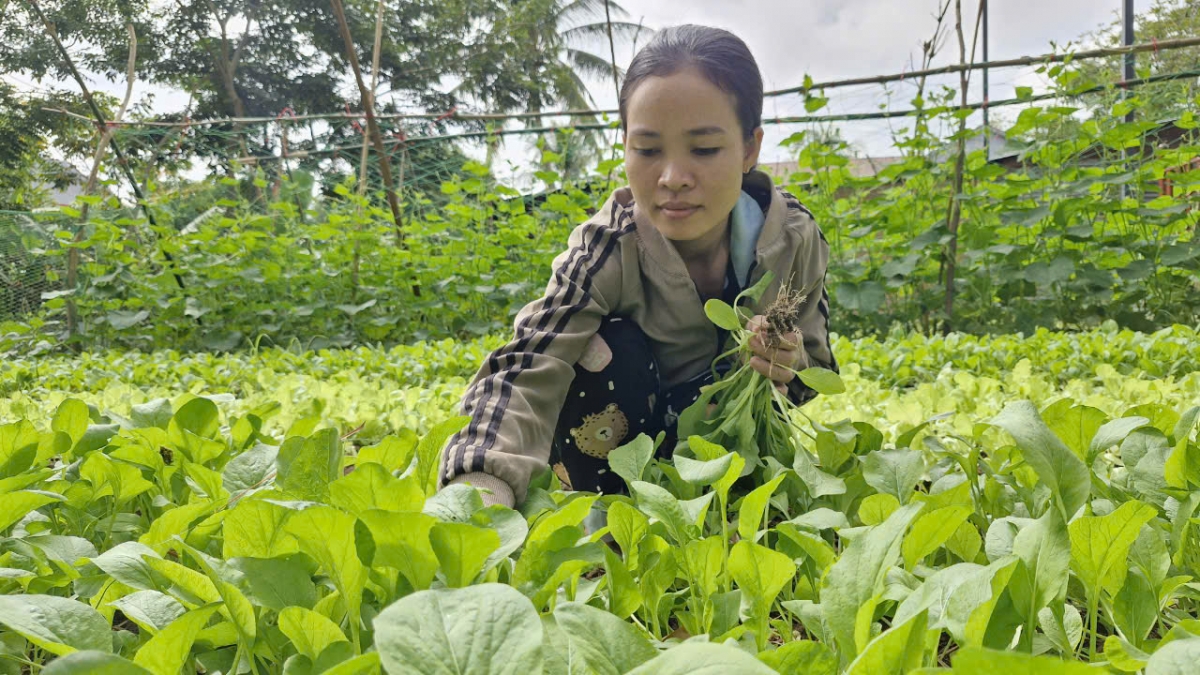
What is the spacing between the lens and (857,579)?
0.59m

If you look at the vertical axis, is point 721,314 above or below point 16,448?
above

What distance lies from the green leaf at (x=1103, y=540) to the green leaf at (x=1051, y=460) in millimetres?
58

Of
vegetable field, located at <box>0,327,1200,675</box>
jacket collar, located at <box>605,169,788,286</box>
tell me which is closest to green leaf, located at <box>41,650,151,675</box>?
vegetable field, located at <box>0,327,1200,675</box>

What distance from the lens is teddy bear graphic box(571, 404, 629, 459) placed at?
157cm

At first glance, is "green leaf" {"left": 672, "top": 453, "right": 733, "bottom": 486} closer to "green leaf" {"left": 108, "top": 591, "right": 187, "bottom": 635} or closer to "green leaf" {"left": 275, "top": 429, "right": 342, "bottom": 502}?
"green leaf" {"left": 275, "top": 429, "right": 342, "bottom": 502}

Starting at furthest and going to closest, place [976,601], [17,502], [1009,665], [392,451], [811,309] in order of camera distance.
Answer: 1. [811,309]
2. [392,451]
3. [17,502]
4. [976,601]
5. [1009,665]

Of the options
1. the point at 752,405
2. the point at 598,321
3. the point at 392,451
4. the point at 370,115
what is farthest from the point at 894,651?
the point at 370,115

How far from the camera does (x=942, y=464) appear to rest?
1298 mm

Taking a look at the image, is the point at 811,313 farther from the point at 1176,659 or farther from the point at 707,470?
the point at 1176,659

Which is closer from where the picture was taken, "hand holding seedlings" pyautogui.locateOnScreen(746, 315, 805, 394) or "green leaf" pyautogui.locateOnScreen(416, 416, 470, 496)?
"green leaf" pyautogui.locateOnScreen(416, 416, 470, 496)

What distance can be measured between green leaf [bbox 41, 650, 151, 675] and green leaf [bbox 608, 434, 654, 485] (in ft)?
2.07

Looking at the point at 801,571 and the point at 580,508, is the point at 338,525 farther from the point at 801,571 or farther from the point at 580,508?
the point at 801,571

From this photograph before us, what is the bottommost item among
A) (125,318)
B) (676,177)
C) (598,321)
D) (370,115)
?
(598,321)

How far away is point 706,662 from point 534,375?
3.27 feet
